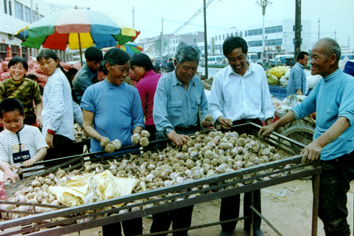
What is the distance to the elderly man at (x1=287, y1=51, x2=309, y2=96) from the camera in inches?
243

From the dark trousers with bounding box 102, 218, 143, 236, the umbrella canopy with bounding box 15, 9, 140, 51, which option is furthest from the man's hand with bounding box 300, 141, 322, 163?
the umbrella canopy with bounding box 15, 9, 140, 51

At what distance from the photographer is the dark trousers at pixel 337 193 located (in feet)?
7.39

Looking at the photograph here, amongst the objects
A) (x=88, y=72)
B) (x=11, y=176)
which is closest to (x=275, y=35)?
(x=88, y=72)

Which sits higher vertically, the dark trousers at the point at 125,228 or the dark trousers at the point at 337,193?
the dark trousers at the point at 337,193

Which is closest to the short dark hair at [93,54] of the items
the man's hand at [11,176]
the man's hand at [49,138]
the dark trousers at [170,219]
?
the man's hand at [49,138]

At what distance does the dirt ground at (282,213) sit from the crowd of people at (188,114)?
322 millimetres

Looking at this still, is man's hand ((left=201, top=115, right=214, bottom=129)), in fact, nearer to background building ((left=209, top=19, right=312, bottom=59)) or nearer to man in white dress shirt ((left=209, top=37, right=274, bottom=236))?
man in white dress shirt ((left=209, top=37, right=274, bottom=236))

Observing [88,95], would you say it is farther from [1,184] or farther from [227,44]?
[227,44]

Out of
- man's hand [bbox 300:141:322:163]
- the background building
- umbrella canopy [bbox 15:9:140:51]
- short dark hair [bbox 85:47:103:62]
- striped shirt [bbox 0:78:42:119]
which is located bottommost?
man's hand [bbox 300:141:322:163]

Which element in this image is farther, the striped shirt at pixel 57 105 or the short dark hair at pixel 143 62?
the short dark hair at pixel 143 62

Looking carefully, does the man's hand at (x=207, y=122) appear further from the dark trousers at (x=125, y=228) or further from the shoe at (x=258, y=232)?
the shoe at (x=258, y=232)

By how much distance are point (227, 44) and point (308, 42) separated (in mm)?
93202

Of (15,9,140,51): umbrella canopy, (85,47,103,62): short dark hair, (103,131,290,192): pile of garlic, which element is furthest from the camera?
(15,9,140,51): umbrella canopy

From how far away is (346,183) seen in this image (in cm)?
230
